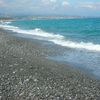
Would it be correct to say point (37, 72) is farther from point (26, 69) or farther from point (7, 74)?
point (7, 74)

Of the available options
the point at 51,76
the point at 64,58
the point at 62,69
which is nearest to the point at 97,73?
the point at 62,69

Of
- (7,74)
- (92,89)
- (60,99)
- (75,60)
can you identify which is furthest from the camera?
(75,60)

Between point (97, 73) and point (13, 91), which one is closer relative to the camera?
point (13, 91)

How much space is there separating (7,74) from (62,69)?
3.59 metres

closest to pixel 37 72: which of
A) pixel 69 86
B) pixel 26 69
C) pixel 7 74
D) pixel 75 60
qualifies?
pixel 26 69

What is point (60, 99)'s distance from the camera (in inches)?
360

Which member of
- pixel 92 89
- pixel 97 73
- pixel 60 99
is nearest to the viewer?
pixel 60 99

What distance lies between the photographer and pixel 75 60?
1725 centimetres

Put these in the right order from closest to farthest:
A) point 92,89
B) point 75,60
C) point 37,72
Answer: point 92,89
point 37,72
point 75,60

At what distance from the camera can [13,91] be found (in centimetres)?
953

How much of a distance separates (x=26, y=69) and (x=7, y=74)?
4.79 feet

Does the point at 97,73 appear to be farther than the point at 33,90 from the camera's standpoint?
Yes

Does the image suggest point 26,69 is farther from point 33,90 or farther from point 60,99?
point 60,99

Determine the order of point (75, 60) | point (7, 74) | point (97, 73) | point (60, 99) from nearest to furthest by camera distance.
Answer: point (60, 99), point (7, 74), point (97, 73), point (75, 60)
